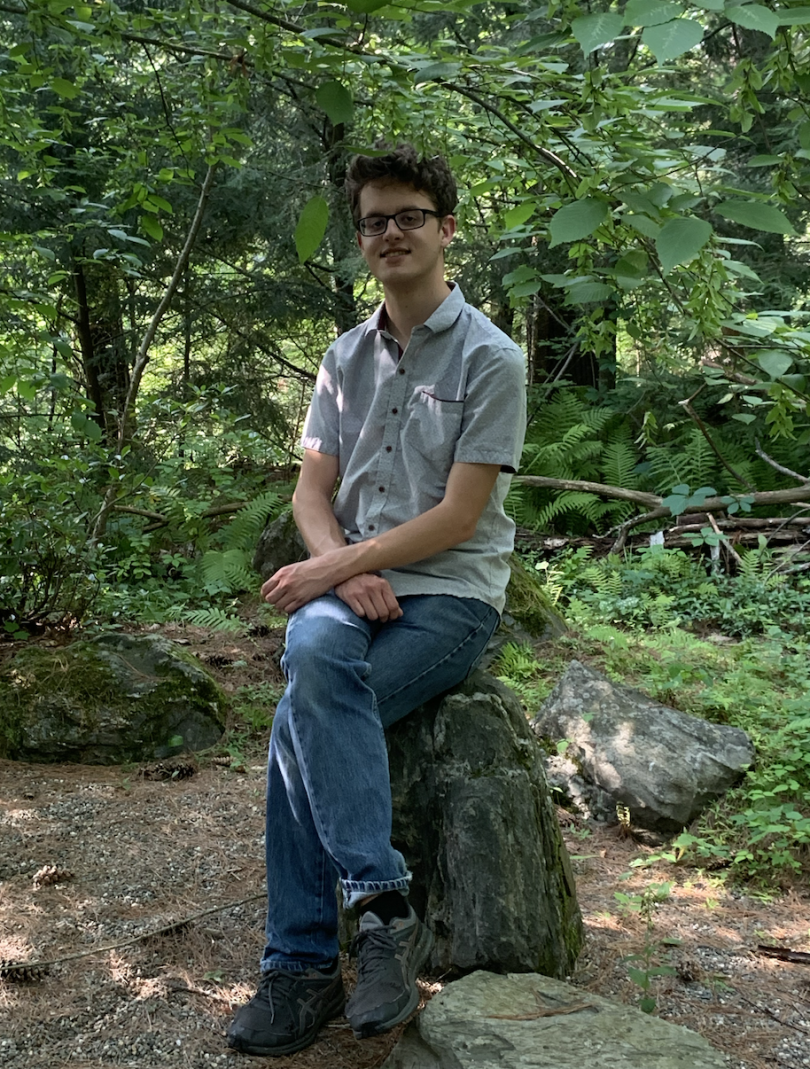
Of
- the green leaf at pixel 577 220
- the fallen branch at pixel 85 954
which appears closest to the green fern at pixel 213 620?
the fallen branch at pixel 85 954

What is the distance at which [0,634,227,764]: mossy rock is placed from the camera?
439cm

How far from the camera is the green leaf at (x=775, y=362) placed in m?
2.12

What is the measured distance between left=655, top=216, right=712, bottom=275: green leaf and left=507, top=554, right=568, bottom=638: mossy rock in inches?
161

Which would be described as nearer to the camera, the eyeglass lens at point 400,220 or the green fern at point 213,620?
the eyeglass lens at point 400,220

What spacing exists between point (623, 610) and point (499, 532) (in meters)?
3.98

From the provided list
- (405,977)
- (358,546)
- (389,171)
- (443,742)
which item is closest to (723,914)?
(443,742)

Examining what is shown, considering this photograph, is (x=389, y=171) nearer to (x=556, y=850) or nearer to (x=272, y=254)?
(x=556, y=850)

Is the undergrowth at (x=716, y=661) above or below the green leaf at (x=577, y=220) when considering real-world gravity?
below

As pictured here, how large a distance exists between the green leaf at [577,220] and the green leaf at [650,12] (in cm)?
42

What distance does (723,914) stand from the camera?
10.4 feet

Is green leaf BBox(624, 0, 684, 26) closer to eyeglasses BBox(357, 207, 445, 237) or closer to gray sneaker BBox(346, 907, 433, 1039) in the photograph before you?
eyeglasses BBox(357, 207, 445, 237)

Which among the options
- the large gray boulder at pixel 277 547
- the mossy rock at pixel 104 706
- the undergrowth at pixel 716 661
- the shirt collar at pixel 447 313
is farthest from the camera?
the large gray boulder at pixel 277 547

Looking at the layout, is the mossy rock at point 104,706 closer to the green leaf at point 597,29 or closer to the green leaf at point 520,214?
the green leaf at point 520,214

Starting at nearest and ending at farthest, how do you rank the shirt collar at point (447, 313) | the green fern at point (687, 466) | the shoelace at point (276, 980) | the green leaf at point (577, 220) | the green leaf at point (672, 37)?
1. the green leaf at point (672, 37)
2. the green leaf at point (577, 220)
3. the shoelace at point (276, 980)
4. the shirt collar at point (447, 313)
5. the green fern at point (687, 466)
